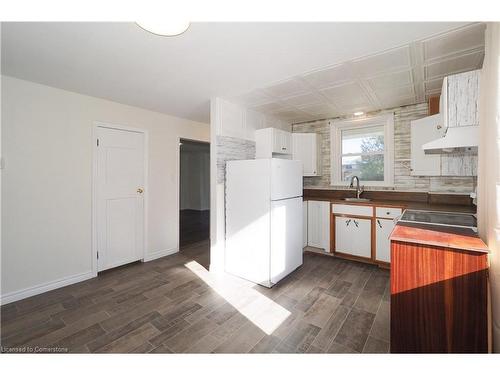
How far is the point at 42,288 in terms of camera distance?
2.46m

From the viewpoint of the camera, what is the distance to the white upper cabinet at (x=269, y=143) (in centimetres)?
338

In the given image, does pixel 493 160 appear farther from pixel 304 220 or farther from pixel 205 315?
pixel 304 220

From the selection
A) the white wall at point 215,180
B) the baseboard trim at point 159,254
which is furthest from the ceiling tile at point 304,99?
the baseboard trim at point 159,254

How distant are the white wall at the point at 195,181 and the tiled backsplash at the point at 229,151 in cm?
482

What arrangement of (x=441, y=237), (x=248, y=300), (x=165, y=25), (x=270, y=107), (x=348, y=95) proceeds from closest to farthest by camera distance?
1. (x=165, y=25)
2. (x=441, y=237)
3. (x=248, y=300)
4. (x=348, y=95)
5. (x=270, y=107)

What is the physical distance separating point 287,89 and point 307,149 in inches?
56.7

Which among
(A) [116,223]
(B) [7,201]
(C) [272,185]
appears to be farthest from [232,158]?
(B) [7,201]

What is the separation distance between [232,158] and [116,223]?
5.98ft

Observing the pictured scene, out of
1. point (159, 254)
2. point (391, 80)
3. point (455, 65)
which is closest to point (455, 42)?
point (455, 65)

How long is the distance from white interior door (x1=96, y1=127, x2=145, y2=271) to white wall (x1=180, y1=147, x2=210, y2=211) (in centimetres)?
469

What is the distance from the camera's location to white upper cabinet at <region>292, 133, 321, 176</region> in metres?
3.89

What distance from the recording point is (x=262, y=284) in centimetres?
259

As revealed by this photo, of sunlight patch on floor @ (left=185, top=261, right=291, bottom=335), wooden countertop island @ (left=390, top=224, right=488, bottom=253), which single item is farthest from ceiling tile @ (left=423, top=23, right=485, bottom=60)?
sunlight patch on floor @ (left=185, top=261, right=291, bottom=335)

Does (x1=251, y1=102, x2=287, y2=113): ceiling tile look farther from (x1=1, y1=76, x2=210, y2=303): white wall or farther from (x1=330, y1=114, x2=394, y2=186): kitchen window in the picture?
(x1=1, y1=76, x2=210, y2=303): white wall
